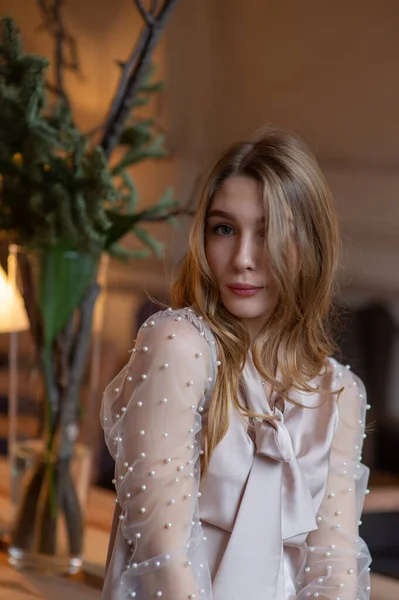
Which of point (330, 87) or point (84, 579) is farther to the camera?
point (330, 87)

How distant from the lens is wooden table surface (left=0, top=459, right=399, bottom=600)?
1261 mm

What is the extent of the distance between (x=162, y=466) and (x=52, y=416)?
1.93ft

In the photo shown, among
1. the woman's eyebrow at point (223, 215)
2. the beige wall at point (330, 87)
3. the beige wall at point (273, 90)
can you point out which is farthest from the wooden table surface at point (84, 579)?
the beige wall at point (330, 87)

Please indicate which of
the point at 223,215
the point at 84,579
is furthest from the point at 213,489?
the point at 84,579

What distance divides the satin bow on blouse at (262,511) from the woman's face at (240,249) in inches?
3.0

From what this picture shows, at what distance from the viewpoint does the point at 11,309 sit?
142cm

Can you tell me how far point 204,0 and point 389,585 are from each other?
2.33 meters

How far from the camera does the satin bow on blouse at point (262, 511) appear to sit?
914 millimetres

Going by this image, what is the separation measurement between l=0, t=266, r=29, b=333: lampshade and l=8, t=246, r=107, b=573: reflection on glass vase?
→ 0.01 metres

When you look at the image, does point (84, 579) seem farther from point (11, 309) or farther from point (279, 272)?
point (279, 272)

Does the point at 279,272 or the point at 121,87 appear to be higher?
the point at 121,87

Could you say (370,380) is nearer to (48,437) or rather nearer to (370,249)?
(370,249)

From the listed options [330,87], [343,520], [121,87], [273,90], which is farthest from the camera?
[273,90]

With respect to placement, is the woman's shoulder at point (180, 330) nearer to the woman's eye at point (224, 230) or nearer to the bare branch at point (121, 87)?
the woman's eye at point (224, 230)
